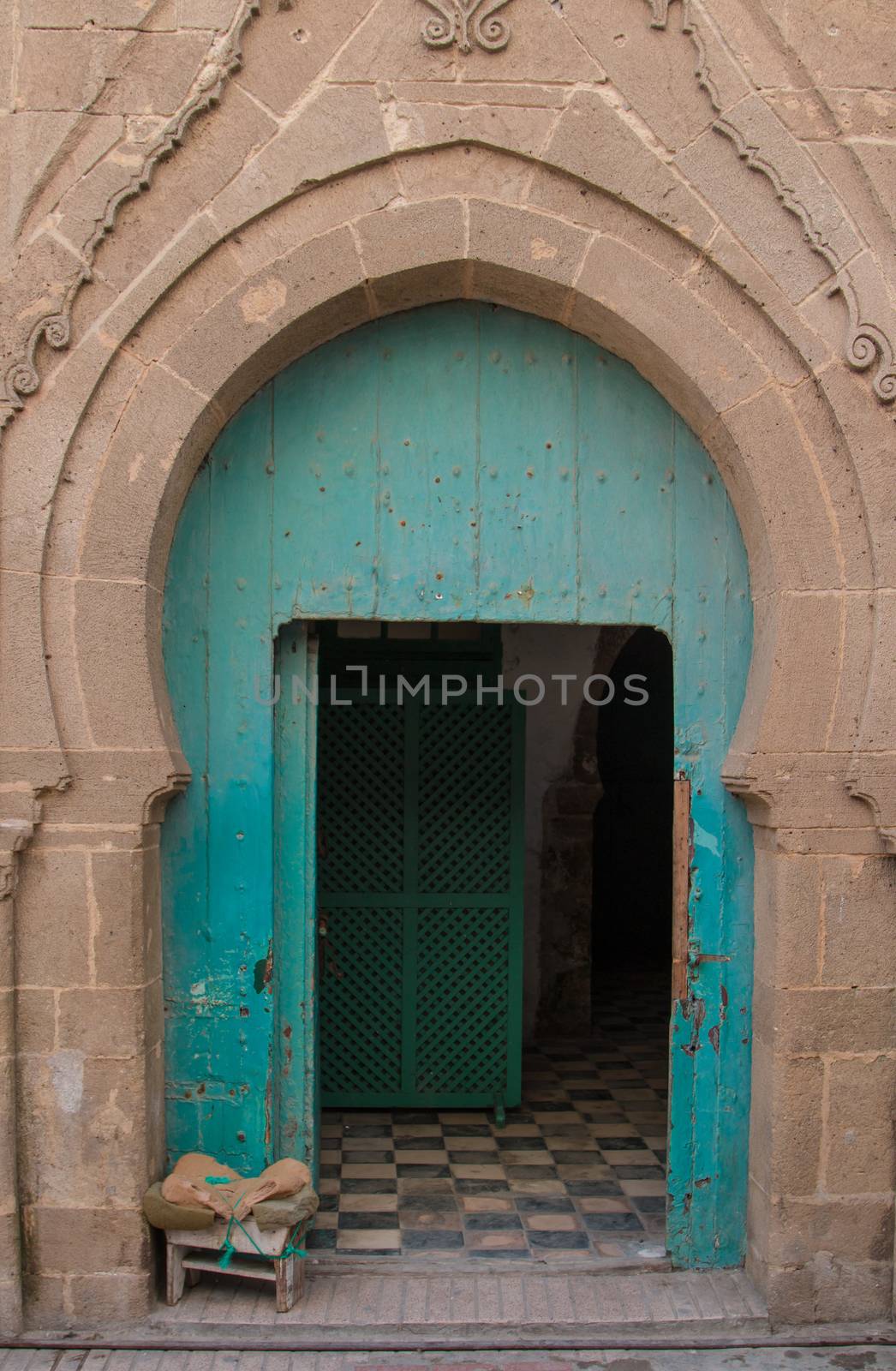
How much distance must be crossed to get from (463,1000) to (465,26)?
449 centimetres

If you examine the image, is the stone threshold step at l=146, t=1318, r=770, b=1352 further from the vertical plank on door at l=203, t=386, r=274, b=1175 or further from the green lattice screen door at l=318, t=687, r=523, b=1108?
the green lattice screen door at l=318, t=687, r=523, b=1108

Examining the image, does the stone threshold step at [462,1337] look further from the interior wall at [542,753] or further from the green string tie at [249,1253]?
the interior wall at [542,753]

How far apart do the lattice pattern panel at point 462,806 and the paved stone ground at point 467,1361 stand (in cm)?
278

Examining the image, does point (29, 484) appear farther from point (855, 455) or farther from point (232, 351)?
point (855, 455)

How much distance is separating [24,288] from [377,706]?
306 centimetres

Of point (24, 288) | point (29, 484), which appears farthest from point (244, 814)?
point (24, 288)

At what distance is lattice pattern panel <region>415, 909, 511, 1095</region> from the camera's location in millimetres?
6195

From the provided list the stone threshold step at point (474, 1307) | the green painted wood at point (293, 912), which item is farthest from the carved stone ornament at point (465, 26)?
the stone threshold step at point (474, 1307)

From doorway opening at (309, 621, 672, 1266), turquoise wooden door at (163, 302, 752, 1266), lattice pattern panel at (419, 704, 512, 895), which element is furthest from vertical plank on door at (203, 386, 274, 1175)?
lattice pattern panel at (419, 704, 512, 895)

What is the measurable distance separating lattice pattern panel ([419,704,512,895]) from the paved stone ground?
2.78 meters

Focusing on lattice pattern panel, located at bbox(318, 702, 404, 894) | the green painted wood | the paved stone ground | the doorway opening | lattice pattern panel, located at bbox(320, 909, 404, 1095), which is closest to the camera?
the paved stone ground

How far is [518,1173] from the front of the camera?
5.30 metres

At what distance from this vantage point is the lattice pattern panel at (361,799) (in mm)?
6254

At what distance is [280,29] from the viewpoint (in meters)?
3.83
